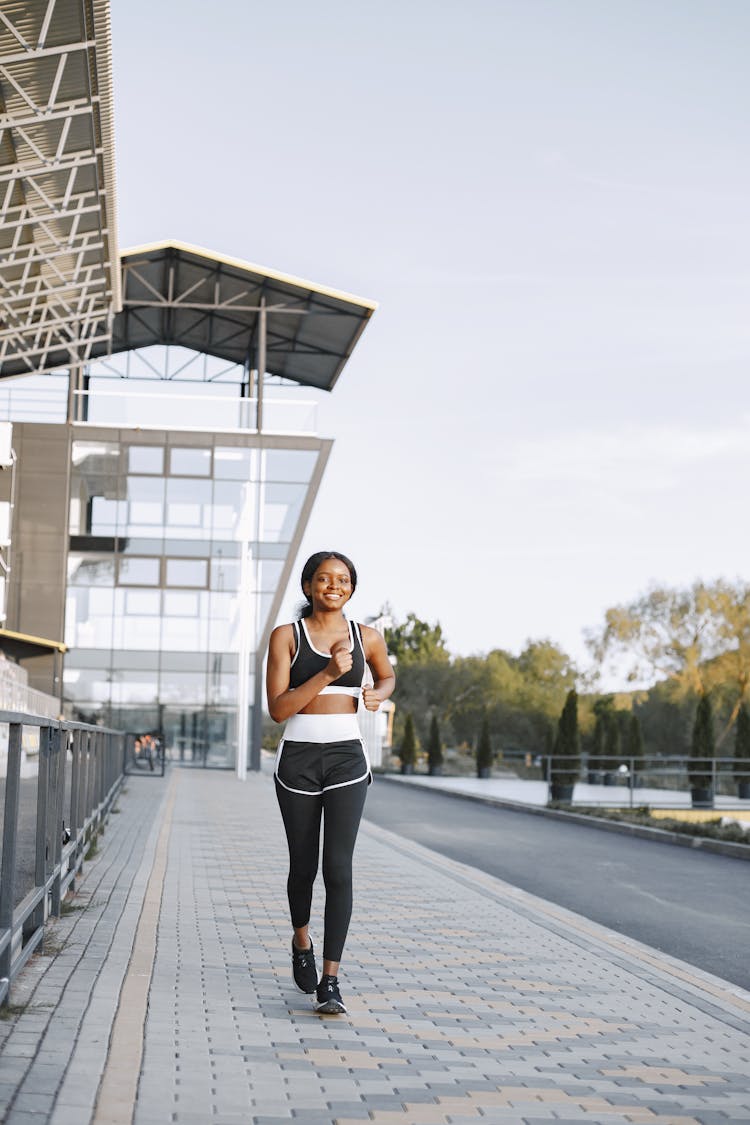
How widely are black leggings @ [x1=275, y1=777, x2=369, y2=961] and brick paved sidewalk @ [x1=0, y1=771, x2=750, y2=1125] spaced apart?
38cm

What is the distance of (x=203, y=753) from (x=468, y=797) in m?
13.2

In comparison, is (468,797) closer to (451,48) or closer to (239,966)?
(451,48)

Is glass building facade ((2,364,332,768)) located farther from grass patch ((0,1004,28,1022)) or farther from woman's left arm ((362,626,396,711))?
grass patch ((0,1004,28,1022))

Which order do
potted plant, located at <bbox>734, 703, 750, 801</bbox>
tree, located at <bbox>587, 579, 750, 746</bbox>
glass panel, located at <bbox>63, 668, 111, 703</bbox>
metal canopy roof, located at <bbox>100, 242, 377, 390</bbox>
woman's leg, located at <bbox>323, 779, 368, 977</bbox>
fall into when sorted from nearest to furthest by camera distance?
woman's leg, located at <bbox>323, 779, 368, 977</bbox>, potted plant, located at <bbox>734, 703, 750, 801</bbox>, metal canopy roof, located at <bbox>100, 242, 377, 390</bbox>, glass panel, located at <bbox>63, 668, 111, 703</bbox>, tree, located at <bbox>587, 579, 750, 746</bbox>

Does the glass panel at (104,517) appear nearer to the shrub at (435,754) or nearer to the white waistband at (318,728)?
the shrub at (435,754)

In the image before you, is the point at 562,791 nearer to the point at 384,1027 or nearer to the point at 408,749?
the point at 408,749

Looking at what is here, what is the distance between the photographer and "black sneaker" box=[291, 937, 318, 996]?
636 cm

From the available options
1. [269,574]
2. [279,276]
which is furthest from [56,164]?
[269,574]

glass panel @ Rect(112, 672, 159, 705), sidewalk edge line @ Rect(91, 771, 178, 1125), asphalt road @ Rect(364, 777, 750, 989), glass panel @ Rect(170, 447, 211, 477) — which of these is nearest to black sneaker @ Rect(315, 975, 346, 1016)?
sidewalk edge line @ Rect(91, 771, 178, 1125)

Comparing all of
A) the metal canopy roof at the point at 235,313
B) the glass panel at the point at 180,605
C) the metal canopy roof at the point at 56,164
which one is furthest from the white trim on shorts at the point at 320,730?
the glass panel at the point at 180,605

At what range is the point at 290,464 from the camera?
141 ft

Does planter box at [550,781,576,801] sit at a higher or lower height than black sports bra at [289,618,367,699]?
lower

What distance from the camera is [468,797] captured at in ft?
103

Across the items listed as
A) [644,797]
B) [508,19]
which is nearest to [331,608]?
[508,19]
